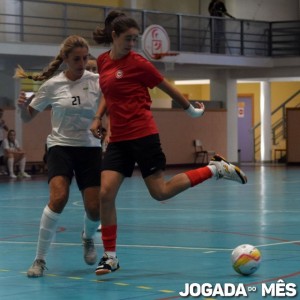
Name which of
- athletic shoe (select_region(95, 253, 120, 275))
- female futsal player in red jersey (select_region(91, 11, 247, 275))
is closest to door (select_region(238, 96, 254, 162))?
female futsal player in red jersey (select_region(91, 11, 247, 275))

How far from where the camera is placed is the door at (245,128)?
43375 millimetres

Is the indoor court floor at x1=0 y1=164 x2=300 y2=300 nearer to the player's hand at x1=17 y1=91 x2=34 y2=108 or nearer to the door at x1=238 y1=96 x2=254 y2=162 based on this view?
the player's hand at x1=17 y1=91 x2=34 y2=108

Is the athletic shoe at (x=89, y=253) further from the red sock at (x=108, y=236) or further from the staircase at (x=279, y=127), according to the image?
the staircase at (x=279, y=127)

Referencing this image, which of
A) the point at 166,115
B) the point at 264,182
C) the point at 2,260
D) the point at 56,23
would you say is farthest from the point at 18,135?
the point at 2,260

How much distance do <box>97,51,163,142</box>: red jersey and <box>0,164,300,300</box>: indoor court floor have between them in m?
1.25

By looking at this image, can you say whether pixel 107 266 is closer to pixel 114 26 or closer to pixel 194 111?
pixel 194 111

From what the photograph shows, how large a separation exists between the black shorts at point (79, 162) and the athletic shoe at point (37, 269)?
782mm

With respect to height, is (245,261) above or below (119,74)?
below

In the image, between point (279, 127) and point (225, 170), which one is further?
point (279, 127)

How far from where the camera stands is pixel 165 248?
380 inches

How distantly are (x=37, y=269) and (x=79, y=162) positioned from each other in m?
1.07

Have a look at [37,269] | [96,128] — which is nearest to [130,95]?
[96,128]

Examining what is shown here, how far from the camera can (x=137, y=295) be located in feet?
22.4

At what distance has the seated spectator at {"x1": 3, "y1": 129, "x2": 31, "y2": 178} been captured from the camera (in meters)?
27.2
